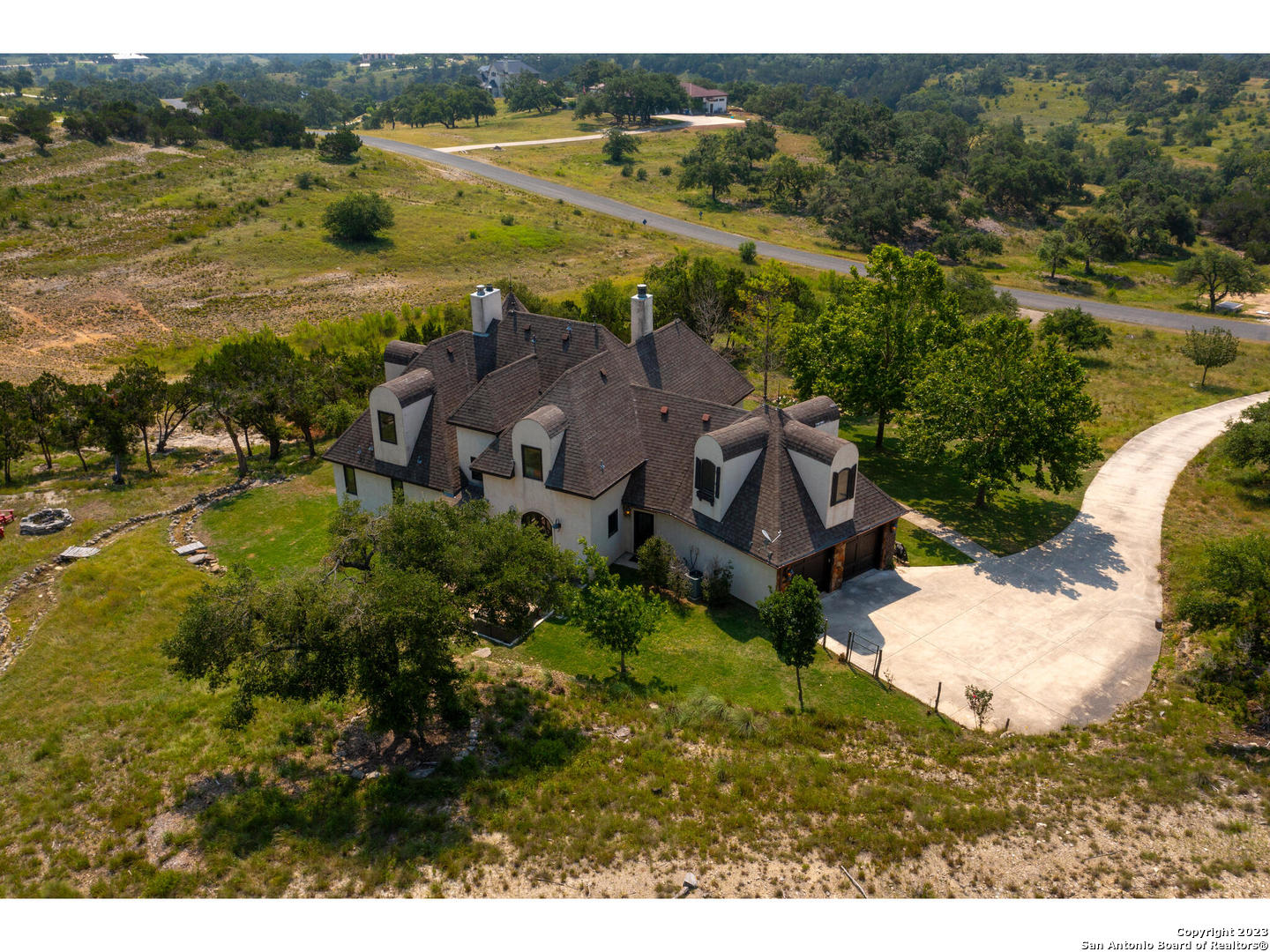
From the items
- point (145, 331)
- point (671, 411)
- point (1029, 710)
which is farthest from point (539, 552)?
point (145, 331)

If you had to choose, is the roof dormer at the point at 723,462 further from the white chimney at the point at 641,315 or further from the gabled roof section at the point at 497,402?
the white chimney at the point at 641,315

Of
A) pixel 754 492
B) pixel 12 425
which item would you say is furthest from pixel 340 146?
pixel 754 492

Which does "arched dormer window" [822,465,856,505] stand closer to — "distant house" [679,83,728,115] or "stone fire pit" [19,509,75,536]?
"stone fire pit" [19,509,75,536]

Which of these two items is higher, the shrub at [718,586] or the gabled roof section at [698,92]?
the gabled roof section at [698,92]

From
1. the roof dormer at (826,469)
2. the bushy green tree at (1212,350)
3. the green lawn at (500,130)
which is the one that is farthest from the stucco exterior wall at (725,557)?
the green lawn at (500,130)

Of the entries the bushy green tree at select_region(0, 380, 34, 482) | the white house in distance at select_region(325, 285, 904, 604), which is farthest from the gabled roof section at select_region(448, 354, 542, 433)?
the bushy green tree at select_region(0, 380, 34, 482)
